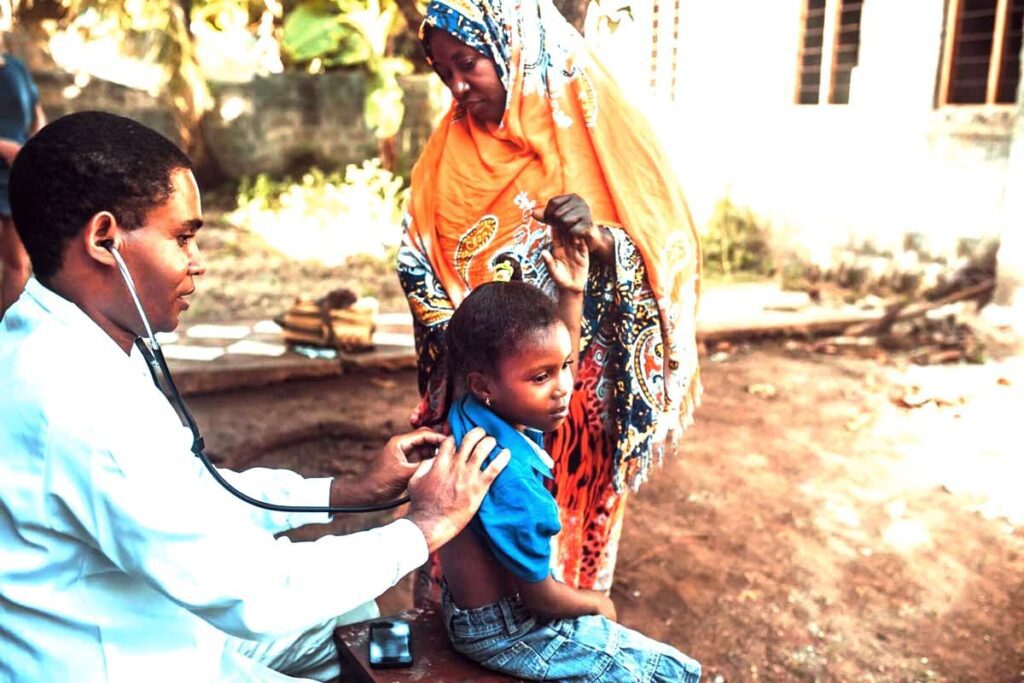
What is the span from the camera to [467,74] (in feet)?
8.11

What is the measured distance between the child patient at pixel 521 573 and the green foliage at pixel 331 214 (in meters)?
7.35

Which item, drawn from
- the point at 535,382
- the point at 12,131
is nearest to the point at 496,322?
the point at 535,382

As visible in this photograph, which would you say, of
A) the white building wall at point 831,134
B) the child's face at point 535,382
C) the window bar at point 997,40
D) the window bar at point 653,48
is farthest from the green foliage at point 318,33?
the child's face at point 535,382

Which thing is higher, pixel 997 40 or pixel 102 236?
pixel 997 40

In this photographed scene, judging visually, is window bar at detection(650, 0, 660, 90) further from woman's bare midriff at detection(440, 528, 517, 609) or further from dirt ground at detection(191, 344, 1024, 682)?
woman's bare midriff at detection(440, 528, 517, 609)

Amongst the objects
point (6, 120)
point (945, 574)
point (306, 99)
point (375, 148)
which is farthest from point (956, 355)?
point (306, 99)

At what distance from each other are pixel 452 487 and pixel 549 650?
472mm

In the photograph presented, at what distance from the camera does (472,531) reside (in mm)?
1848

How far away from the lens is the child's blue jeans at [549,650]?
1888 mm

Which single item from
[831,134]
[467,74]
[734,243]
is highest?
[467,74]

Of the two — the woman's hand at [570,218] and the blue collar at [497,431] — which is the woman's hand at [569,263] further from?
the blue collar at [497,431]

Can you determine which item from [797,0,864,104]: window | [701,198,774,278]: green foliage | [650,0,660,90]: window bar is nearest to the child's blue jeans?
[701,198,774,278]: green foliage

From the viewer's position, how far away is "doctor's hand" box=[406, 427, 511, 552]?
→ 1652 mm

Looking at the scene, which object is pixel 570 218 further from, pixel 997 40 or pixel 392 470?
pixel 997 40
